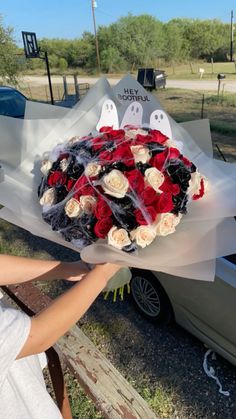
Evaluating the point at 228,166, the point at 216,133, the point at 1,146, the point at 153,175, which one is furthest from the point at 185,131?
the point at 216,133

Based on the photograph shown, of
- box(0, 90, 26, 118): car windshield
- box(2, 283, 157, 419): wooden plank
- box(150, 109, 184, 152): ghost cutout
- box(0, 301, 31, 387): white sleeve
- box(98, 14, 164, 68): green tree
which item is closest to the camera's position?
box(0, 301, 31, 387): white sleeve

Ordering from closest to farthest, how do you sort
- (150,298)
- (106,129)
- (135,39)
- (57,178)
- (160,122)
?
(57,178)
(106,129)
(160,122)
(150,298)
(135,39)

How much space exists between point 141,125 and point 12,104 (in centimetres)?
645

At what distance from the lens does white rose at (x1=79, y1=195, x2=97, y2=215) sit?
44.6 inches

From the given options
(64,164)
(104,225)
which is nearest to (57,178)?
(64,164)

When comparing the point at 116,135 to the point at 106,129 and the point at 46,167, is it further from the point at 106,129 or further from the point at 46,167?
the point at 46,167

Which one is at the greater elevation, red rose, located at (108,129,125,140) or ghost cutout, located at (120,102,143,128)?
ghost cutout, located at (120,102,143,128)

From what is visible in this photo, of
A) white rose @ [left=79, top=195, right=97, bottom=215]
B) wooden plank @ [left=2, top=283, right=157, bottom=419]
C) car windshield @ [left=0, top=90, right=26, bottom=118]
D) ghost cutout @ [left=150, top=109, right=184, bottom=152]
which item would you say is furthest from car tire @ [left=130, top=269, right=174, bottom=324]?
car windshield @ [left=0, top=90, right=26, bottom=118]

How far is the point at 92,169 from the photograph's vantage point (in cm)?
115

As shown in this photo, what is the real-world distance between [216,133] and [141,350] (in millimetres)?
7267

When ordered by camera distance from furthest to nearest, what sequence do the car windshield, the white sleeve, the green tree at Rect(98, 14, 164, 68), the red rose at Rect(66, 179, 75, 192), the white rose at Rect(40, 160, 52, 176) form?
the green tree at Rect(98, 14, 164, 68) < the car windshield < the white rose at Rect(40, 160, 52, 176) < the red rose at Rect(66, 179, 75, 192) < the white sleeve

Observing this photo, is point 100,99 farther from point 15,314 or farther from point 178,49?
point 178,49

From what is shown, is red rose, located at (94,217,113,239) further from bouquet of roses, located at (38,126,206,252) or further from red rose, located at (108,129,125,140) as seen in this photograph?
red rose, located at (108,129,125,140)

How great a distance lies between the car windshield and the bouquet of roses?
6.12m
